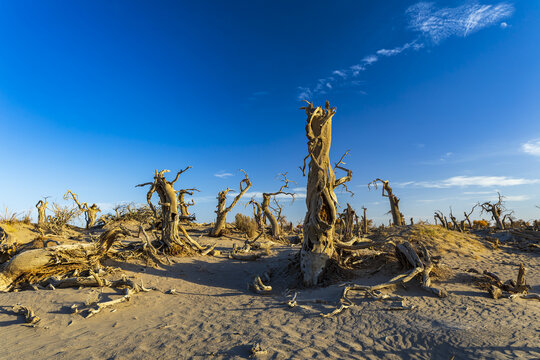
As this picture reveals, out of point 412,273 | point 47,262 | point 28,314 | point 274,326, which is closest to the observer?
point 274,326

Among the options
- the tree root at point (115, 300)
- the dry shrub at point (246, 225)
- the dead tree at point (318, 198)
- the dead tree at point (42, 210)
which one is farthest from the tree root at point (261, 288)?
the dead tree at point (42, 210)

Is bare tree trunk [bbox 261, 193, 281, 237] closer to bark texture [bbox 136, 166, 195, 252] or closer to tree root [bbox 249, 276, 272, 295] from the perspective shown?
bark texture [bbox 136, 166, 195, 252]

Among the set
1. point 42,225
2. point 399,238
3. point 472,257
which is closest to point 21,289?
point 42,225

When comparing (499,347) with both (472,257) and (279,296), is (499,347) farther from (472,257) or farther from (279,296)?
(472,257)

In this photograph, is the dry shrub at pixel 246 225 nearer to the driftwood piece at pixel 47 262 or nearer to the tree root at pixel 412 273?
the driftwood piece at pixel 47 262

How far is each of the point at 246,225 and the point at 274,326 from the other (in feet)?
41.2

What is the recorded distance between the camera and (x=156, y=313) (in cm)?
655

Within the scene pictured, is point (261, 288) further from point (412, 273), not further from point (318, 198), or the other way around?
point (412, 273)

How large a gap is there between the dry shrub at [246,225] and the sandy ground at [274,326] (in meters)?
8.91

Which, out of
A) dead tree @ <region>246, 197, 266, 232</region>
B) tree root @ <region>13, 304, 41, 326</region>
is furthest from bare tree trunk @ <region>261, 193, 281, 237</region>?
tree root @ <region>13, 304, 41, 326</region>

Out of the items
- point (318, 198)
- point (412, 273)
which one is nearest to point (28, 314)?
point (318, 198)

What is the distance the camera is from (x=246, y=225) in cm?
1800

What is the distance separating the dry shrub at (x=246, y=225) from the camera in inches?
683

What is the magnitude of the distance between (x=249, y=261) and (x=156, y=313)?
16.5 feet
